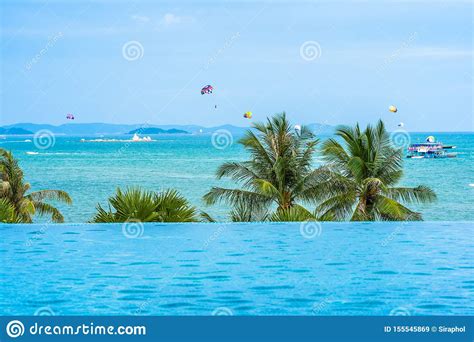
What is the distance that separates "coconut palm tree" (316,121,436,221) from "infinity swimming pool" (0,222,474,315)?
0.81 m

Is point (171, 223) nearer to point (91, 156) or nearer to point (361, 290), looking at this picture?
point (361, 290)

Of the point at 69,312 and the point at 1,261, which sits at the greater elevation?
the point at 1,261

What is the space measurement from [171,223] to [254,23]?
46.2 meters

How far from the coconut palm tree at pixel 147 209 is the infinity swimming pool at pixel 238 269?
0.33 metres

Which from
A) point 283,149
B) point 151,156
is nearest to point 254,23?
point 151,156

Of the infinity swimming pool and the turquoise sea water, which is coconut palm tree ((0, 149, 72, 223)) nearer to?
the infinity swimming pool

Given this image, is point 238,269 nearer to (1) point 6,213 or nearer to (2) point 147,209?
(2) point 147,209

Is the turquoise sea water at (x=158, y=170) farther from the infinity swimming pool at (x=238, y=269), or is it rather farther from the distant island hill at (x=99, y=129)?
the infinity swimming pool at (x=238, y=269)

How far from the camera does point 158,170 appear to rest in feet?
181

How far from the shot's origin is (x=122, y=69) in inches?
2237

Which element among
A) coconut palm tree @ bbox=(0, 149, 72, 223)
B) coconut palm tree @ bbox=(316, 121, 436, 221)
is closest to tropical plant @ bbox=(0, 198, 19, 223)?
coconut palm tree @ bbox=(0, 149, 72, 223)

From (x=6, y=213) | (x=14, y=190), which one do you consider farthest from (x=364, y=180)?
(x=14, y=190)

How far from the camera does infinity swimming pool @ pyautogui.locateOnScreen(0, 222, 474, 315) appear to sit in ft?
23.5
